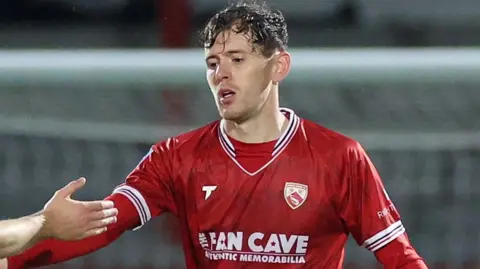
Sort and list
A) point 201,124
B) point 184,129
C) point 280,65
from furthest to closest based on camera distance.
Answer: point 201,124 < point 184,129 < point 280,65

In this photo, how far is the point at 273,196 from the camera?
2.33m

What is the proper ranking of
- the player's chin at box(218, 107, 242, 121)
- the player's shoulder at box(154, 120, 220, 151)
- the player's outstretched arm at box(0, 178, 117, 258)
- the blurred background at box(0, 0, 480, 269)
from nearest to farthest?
the player's outstretched arm at box(0, 178, 117, 258) → the player's chin at box(218, 107, 242, 121) → the player's shoulder at box(154, 120, 220, 151) → the blurred background at box(0, 0, 480, 269)

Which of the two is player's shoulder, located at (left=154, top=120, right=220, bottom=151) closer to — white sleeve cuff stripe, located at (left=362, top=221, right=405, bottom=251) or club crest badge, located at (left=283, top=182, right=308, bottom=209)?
club crest badge, located at (left=283, top=182, right=308, bottom=209)

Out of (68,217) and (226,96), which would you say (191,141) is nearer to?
(226,96)

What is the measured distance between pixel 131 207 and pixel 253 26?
19.8 inches

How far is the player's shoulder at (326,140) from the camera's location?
90.7 inches

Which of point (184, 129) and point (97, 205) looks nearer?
point (97, 205)

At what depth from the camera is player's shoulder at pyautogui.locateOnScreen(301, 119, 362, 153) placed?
7.56 ft

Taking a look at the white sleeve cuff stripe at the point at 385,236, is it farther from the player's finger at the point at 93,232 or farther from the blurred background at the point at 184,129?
the blurred background at the point at 184,129

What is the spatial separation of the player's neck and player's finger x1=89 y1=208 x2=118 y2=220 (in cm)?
35

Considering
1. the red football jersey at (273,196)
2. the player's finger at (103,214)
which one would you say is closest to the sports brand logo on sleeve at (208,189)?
the red football jersey at (273,196)

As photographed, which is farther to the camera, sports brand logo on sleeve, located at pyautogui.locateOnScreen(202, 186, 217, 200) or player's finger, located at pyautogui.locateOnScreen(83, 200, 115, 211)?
sports brand logo on sleeve, located at pyautogui.locateOnScreen(202, 186, 217, 200)

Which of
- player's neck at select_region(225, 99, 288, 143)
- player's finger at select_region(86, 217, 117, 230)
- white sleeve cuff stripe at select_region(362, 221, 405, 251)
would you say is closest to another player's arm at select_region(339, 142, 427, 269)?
white sleeve cuff stripe at select_region(362, 221, 405, 251)

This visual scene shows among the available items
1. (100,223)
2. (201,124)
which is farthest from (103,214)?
(201,124)
